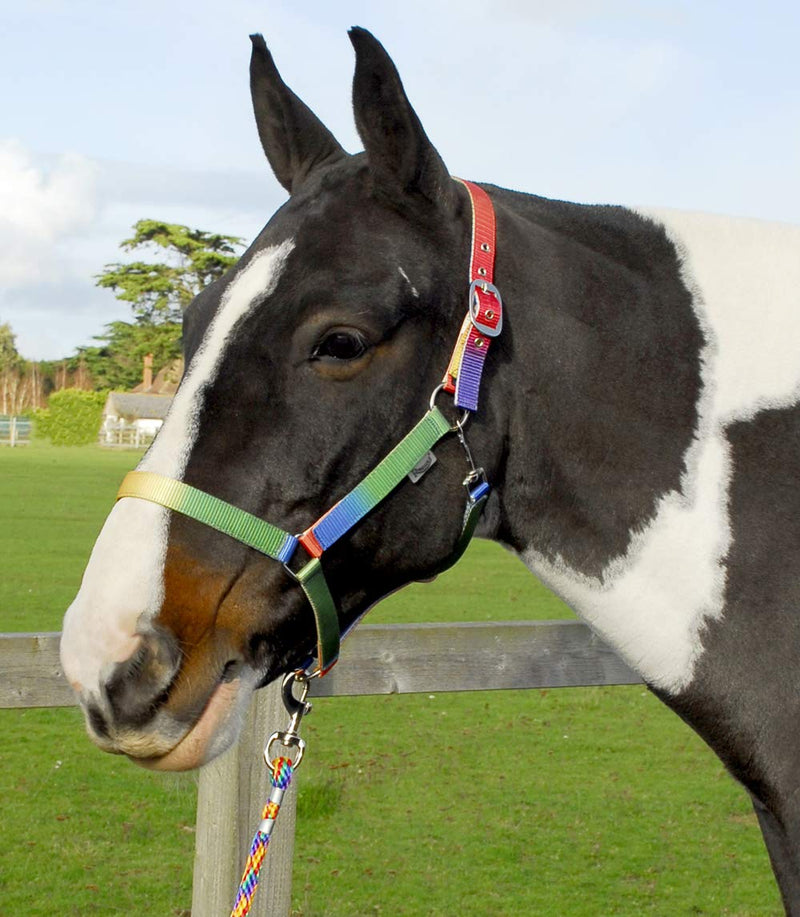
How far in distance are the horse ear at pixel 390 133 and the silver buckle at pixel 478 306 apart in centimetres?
18

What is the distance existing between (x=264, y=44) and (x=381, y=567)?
3.87 feet

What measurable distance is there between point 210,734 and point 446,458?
0.64 metres

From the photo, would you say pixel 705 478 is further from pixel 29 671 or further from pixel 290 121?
pixel 29 671

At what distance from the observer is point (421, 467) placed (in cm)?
184

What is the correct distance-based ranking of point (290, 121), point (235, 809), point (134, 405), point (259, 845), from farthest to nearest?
point (134, 405), point (235, 809), point (290, 121), point (259, 845)

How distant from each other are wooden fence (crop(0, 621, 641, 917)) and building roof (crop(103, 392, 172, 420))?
6983cm

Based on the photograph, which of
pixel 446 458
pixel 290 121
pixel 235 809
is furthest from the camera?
pixel 235 809

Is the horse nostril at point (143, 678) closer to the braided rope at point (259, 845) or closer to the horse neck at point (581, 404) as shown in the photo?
the braided rope at point (259, 845)

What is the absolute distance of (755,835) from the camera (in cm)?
572

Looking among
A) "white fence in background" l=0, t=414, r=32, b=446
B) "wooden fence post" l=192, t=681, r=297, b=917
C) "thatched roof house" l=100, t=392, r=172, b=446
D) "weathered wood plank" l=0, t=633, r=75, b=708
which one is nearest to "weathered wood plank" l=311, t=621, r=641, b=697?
"wooden fence post" l=192, t=681, r=297, b=917

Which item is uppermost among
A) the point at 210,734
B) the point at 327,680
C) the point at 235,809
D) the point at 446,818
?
the point at 210,734

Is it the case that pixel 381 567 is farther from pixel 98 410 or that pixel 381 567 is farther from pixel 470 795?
pixel 98 410

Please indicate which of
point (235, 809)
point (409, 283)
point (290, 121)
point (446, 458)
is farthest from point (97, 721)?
point (235, 809)

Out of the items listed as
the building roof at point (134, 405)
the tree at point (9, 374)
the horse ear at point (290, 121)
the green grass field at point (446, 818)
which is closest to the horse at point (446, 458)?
the horse ear at point (290, 121)
